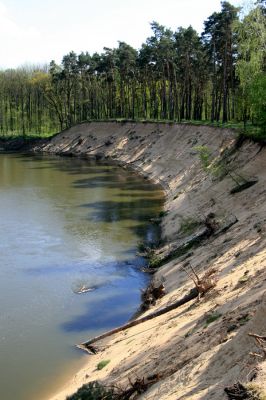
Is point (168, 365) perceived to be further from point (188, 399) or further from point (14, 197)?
point (14, 197)

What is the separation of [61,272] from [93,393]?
1420 cm

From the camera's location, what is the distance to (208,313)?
52.7 feet

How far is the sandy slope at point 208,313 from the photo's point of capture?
39.4ft

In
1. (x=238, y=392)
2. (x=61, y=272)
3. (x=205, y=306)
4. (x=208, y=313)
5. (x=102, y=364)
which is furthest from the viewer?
(x=61, y=272)

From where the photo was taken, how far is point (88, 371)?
17125 millimetres

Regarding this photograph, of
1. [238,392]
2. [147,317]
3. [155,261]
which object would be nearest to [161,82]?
[155,261]

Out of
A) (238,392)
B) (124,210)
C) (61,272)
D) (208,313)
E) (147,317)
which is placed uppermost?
(238,392)

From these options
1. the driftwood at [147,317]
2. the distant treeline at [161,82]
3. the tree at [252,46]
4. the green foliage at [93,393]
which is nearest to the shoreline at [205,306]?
the driftwood at [147,317]

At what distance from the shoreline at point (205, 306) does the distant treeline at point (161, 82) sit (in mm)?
7451

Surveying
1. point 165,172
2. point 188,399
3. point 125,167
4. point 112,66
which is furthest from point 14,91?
point 188,399

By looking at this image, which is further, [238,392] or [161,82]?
[161,82]

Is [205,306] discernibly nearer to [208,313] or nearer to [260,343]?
[208,313]

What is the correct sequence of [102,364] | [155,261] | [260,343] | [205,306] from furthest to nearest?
[155,261]
[205,306]
[102,364]
[260,343]

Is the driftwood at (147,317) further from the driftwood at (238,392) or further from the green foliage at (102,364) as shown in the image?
the driftwood at (238,392)
